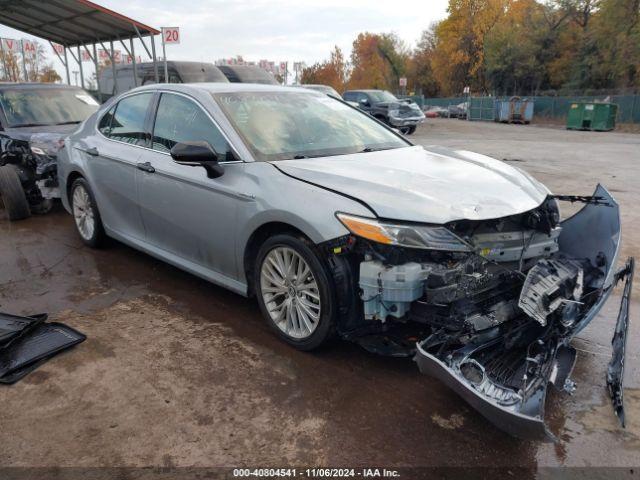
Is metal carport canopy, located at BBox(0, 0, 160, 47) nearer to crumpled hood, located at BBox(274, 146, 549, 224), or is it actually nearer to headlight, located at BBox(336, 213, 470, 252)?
crumpled hood, located at BBox(274, 146, 549, 224)

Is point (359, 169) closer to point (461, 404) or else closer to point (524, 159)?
point (461, 404)

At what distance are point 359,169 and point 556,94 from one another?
45.9 m

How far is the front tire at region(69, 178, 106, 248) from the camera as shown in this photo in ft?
17.2

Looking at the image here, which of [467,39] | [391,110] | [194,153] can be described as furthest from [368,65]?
[194,153]

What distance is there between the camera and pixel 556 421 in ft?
9.05

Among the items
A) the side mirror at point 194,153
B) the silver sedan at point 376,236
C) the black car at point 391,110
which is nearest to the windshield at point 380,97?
the black car at point 391,110

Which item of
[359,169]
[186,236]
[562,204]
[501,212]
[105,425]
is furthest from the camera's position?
[562,204]

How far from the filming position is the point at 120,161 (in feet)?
15.2

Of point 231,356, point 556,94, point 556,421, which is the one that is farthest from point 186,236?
point 556,94

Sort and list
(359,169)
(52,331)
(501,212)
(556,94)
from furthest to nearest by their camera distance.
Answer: (556,94)
(52,331)
(359,169)
(501,212)

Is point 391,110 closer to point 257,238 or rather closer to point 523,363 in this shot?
→ point 257,238

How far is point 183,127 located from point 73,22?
1070 centimetres

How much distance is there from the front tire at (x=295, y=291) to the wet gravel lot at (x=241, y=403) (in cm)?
17

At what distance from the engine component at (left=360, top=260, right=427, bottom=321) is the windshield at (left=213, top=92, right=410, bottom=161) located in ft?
4.02
